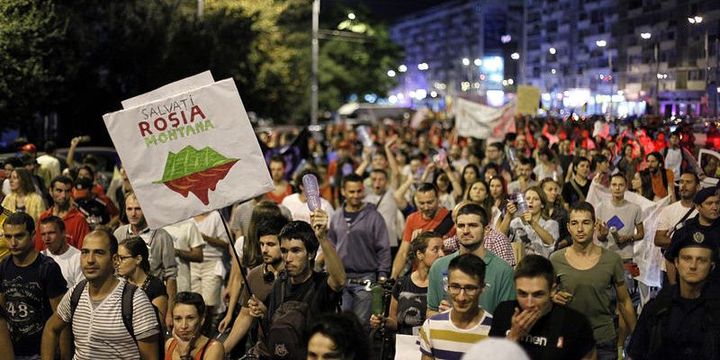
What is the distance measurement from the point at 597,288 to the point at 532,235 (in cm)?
258

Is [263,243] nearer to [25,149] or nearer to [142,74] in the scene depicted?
[25,149]

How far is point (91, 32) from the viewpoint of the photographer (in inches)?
1213

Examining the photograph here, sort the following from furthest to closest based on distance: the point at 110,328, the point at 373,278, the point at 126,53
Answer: the point at 126,53 → the point at 373,278 → the point at 110,328

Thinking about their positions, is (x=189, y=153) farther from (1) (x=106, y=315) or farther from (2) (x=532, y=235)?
(2) (x=532, y=235)

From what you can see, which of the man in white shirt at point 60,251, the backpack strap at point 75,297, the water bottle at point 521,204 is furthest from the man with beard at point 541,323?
the water bottle at point 521,204

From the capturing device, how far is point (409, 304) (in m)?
8.35

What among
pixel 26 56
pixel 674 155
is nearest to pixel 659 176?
pixel 674 155

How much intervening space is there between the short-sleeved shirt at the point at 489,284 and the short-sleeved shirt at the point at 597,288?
21.0 inches

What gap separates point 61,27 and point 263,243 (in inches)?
720

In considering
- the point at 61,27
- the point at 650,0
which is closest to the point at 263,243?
the point at 650,0

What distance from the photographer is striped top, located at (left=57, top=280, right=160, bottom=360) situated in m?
6.93

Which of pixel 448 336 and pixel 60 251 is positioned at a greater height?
pixel 60 251

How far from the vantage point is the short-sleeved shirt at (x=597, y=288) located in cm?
779

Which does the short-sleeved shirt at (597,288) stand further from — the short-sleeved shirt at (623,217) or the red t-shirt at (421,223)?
the red t-shirt at (421,223)
